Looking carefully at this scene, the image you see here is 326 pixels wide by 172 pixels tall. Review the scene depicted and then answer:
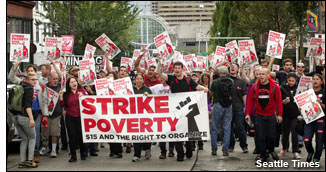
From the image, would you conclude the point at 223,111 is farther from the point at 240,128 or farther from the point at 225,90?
the point at 240,128

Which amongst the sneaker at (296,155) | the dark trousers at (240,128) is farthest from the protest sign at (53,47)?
the sneaker at (296,155)


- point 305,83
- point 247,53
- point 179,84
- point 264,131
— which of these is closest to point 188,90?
point 179,84

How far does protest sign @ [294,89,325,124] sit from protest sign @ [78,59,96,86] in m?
4.34

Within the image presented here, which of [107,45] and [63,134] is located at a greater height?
[107,45]

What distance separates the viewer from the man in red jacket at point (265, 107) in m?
8.81

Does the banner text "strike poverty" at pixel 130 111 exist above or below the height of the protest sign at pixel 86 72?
below

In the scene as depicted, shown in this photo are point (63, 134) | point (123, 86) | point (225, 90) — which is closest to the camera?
point (123, 86)

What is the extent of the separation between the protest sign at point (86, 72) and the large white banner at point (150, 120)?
4.32 feet

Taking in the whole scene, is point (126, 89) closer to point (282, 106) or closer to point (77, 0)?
point (282, 106)

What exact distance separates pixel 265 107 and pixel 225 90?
3.90ft

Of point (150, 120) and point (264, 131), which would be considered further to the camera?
point (150, 120)

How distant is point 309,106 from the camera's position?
8.57m

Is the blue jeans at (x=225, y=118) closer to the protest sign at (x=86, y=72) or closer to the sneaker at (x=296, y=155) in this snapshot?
the sneaker at (x=296, y=155)

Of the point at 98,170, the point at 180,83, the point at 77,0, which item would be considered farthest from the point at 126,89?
the point at 77,0
